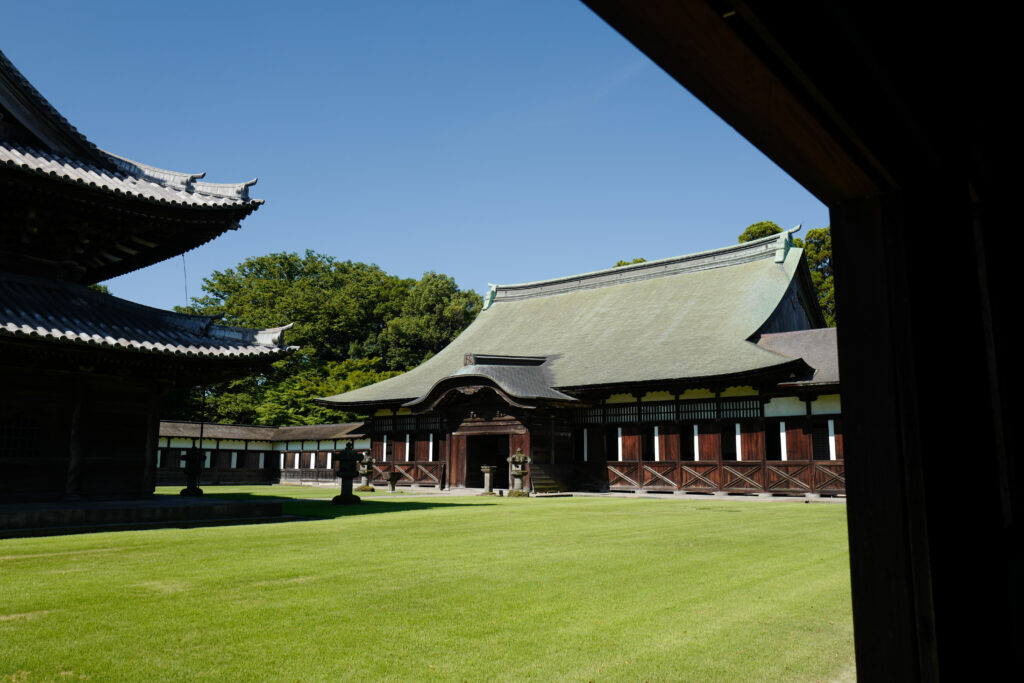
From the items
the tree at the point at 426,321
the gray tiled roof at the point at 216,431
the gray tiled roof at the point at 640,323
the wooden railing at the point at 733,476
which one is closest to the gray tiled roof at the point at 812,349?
the gray tiled roof at the point at 640,323

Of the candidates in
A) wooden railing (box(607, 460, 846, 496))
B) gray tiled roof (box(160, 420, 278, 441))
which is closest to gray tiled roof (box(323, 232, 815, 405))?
wooden railing (box(607, 460, 846, 496))

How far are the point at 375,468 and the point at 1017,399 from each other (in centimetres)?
2736

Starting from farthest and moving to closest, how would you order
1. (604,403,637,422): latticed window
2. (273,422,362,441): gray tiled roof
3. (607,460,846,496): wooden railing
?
1. (273,422,362,441): gray tiled roof
2. (604,403,637,422): latticed window
3. (607,460,846,496): wooden railing

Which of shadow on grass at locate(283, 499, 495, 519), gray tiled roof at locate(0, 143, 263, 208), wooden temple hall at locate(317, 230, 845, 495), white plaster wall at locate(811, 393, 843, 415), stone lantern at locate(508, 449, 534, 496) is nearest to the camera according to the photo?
gray tiled roof at locate(0, 143, 263, 208)

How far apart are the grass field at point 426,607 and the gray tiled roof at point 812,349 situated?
469 inches

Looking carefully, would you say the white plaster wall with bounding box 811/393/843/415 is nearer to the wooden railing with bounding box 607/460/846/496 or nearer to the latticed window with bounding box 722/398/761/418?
the wooden railing with bounding box 607/460/846/496

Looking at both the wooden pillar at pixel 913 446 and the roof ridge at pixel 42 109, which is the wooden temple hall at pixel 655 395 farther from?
the wooden pillar at pixel 913 446

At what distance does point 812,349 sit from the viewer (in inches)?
874

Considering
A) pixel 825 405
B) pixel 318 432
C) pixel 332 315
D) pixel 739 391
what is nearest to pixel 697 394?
pixel 739 391

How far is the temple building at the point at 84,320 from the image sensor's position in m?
11.2

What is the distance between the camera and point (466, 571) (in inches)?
260

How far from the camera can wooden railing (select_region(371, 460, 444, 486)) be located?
26172 millimetres

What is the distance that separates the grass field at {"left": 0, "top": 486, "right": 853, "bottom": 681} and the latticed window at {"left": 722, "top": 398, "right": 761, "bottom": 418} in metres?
12.4

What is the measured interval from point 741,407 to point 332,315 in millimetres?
35078
